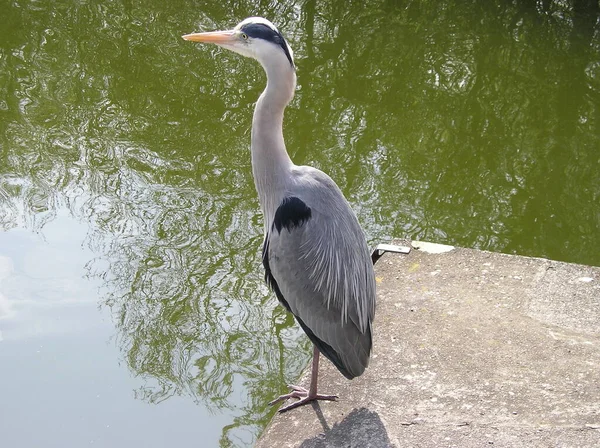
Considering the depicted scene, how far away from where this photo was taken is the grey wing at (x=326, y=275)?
320 centimetres

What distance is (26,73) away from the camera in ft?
25.2

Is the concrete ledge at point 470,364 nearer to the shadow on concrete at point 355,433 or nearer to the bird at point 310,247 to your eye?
the shadow on concrete at point 355,433

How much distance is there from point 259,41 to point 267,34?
0.05 m

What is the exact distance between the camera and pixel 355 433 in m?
3.08

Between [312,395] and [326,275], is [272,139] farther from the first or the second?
[312,395]

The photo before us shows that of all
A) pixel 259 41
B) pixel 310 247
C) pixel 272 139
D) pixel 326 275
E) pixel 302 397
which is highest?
pixel 259 41

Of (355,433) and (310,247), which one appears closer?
(355,433)

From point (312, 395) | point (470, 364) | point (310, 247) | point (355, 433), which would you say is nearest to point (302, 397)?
point (312, 395)

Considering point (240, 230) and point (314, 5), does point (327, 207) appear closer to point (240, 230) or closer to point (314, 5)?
point (240, 230)

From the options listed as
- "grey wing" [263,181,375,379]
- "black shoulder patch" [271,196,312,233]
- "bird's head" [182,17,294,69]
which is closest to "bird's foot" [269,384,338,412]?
"grey wing" [263,181,375,379]

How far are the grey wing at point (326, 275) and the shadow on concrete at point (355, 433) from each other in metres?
0.18

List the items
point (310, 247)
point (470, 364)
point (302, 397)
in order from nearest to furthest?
point (310, 247) → point (302, 397) → point (470, 364)

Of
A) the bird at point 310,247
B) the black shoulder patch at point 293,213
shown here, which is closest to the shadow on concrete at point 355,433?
the bird at point 310,247

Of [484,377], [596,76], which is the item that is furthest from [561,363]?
[596,76]
